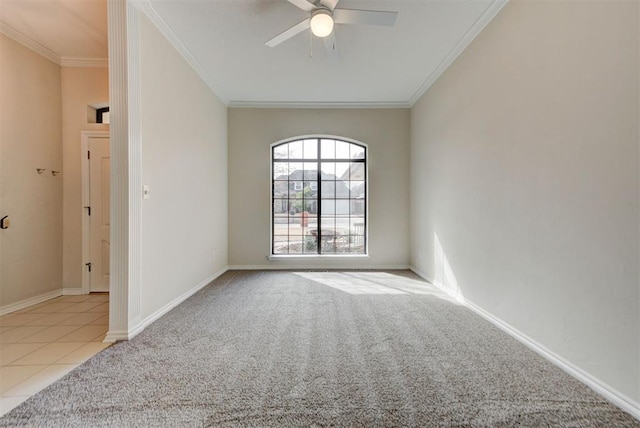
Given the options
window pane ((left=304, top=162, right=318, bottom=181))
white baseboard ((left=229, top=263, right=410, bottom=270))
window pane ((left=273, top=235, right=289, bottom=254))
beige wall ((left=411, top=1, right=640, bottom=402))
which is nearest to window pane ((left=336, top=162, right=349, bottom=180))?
window pane ((left=304, top=162, right=318, bottom=181))

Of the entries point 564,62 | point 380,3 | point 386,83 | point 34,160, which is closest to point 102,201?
point 34,160

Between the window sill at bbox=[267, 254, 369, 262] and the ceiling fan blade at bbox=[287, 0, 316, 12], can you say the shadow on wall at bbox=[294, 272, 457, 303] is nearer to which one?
the window sill at bbox=[267, 254, 369, 262]

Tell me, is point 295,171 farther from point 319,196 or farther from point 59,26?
point 59,26

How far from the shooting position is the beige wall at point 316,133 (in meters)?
4.63

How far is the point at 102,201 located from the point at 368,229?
12.5 feet

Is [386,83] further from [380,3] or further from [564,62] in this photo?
[564,62]

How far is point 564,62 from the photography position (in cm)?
173

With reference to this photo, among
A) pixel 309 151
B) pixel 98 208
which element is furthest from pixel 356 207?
pixel 98 208

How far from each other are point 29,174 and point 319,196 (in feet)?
12.2

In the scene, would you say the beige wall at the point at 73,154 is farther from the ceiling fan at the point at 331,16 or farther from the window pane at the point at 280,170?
the ceiling fan at the point at 331,16

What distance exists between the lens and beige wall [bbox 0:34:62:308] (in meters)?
2.79

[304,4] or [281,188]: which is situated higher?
[304,4]

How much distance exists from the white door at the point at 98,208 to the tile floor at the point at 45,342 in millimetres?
414

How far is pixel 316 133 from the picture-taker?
467cm
